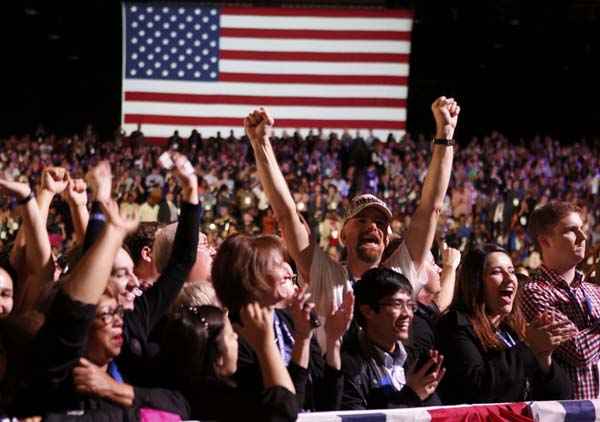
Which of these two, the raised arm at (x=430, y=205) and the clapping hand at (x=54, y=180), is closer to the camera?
the clapping hand at (x=54, y=180)

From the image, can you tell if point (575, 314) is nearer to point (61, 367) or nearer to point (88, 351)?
point (88, 351)

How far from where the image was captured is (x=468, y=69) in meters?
31.6

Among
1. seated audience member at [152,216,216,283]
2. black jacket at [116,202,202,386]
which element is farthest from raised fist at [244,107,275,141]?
black jacket at [116,202,202,386]

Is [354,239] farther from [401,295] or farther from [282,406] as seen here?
[282,406]

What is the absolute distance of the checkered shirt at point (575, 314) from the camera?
417cm

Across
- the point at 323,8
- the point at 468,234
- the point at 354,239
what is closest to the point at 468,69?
the point at 323,8

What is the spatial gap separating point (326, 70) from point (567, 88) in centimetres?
1331

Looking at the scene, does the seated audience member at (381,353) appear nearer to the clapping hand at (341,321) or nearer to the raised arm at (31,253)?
the clapping hand at (341,321)

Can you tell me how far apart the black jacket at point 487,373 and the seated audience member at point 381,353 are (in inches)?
7.2

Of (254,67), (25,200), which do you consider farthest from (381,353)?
(254,67)

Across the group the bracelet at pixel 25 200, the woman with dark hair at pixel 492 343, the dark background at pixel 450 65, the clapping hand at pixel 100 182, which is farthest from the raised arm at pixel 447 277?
the dark background at pixel 450 65

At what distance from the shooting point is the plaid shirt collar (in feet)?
14.2

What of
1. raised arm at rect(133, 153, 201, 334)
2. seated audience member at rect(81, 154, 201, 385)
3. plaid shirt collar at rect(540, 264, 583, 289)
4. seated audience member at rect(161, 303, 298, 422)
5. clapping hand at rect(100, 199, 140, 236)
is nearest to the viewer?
clapping hand at rect(100, 199, 140, 236)

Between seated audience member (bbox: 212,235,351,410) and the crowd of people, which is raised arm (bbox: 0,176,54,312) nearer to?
the crowd of people
